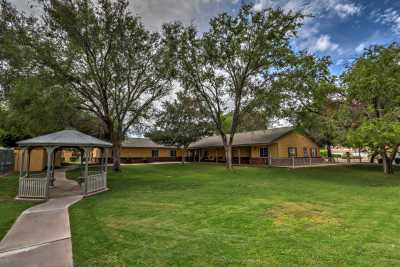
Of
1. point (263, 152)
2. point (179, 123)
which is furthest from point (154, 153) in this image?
point (263, 152)

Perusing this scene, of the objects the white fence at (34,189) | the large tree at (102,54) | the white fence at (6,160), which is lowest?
the white fence at (34,189)

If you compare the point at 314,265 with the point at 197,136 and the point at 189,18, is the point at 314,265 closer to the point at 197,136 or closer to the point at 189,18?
the point at 189,18

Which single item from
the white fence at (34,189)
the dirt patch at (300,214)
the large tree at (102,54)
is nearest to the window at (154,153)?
the large tree at (102,54)

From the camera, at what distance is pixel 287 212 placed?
22.3 ft

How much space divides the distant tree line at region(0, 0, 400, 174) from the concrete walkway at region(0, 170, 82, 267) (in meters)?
9.57

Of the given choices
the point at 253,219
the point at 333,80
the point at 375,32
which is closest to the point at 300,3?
the point at 375,32

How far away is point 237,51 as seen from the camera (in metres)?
19.6

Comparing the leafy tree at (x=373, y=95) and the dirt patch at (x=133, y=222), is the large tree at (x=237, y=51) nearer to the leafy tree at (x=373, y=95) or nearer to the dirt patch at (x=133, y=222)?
the leafy tree at (x=373, y=95)

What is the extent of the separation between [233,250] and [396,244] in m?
3.27

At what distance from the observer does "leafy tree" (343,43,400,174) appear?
13.6 m

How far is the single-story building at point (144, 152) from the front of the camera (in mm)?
35375

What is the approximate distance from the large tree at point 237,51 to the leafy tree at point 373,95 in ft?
18.5

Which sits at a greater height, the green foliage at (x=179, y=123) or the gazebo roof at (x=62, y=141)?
the green foliage at (x=179, y=123)

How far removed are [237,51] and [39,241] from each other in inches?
750
